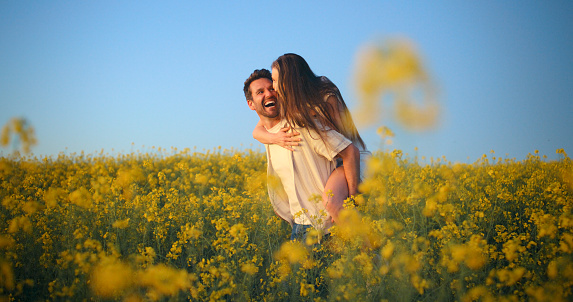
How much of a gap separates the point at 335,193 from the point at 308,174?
29cm

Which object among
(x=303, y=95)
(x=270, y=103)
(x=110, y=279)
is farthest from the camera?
(x=270, y=103)

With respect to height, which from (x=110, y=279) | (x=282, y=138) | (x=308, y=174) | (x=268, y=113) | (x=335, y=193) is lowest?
(x=110, y=279)

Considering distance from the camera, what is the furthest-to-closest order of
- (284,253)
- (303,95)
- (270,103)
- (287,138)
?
(270,103), (287,138), (303,95), (284,253)

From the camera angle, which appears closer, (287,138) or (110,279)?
(110,279)

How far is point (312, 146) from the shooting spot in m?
3.08

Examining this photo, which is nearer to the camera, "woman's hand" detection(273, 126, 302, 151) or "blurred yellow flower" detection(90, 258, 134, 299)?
"blurred yellow flower" detection(90, 258, 134, 299)

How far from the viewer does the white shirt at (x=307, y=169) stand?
299 cm

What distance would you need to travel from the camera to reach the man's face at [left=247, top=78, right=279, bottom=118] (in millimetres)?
3742

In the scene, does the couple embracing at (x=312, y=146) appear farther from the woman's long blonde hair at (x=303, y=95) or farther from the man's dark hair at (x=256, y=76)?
the man's dark hair at (x=256, y=76)

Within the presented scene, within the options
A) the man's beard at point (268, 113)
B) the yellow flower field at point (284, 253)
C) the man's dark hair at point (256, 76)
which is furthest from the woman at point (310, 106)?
the man's dark hair at point (256, 76)

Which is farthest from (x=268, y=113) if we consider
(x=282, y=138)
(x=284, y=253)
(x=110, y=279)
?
(x=110, y=279)

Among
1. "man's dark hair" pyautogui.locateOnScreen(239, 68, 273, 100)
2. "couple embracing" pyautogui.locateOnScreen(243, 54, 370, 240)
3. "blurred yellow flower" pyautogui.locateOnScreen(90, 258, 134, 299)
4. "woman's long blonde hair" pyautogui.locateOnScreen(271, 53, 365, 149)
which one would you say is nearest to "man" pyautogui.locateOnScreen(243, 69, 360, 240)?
"couple embracing" pyautogui.locateOnScreen(243, 54, 370, 240)

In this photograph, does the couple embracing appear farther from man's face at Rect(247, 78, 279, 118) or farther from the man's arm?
man's face at Rect(247, 78, 279, 118)

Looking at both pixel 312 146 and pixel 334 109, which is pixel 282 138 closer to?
pixel 312 146
